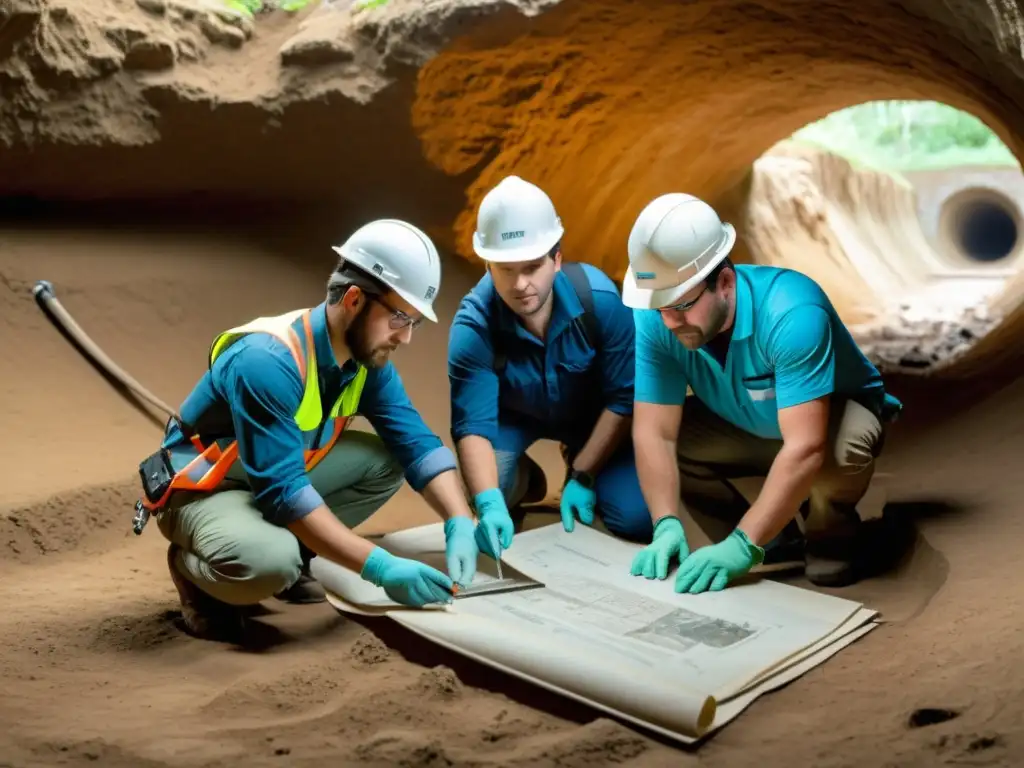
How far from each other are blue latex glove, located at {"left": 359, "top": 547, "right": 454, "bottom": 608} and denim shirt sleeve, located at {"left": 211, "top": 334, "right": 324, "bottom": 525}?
22 cm

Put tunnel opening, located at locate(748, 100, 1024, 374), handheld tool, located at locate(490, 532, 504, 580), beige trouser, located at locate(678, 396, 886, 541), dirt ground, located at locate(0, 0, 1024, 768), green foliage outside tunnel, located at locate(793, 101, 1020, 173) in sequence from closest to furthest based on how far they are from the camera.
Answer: dirt ground, located at locate(0, 0, 1024, 768)
handheld tool, located at locate(490, 532, 504, 580)
beige trouser, located at locate(678, 396, 886, 541)
tunnel opening, located at locate(748, 100, 1024, 374)
green foliage outside tunnel, located at locate(793, 101, 1020, 173)

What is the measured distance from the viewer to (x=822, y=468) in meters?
2.84

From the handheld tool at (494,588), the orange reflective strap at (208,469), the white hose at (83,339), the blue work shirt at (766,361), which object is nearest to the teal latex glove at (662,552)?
the handheld tool at (494,588)

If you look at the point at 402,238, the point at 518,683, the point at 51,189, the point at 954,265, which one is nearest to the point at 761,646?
the point at 518,683

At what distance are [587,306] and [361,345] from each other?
101 centimetres

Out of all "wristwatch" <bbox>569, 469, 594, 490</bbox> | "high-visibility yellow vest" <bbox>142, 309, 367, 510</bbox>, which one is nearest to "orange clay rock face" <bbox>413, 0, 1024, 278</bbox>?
"wristwatch" <bbox>569, 469, 594, 490</bbox>

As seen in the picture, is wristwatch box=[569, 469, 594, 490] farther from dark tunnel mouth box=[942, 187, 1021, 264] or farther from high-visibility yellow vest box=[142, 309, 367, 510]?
dark tunnel mouth box=[942, 187, 1021, 264]

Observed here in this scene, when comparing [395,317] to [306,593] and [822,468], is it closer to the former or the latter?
[306,593]

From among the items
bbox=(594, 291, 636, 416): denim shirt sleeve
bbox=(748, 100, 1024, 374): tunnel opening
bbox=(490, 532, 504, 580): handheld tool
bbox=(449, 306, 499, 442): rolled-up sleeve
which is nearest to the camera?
bbox=(490, 532, 504, 580): handheld tool

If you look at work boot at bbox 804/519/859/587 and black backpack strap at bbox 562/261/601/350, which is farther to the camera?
black backpack strap at bbox 562/261/601/350

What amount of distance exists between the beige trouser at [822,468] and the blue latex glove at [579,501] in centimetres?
36

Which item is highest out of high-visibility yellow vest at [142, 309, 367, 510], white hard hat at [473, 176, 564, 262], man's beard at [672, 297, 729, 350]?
white hard hat at [473, 176, 564, 262]

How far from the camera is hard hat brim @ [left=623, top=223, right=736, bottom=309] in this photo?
2.59 meters

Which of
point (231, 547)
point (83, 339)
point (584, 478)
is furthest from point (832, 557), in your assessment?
point (83, 339)
